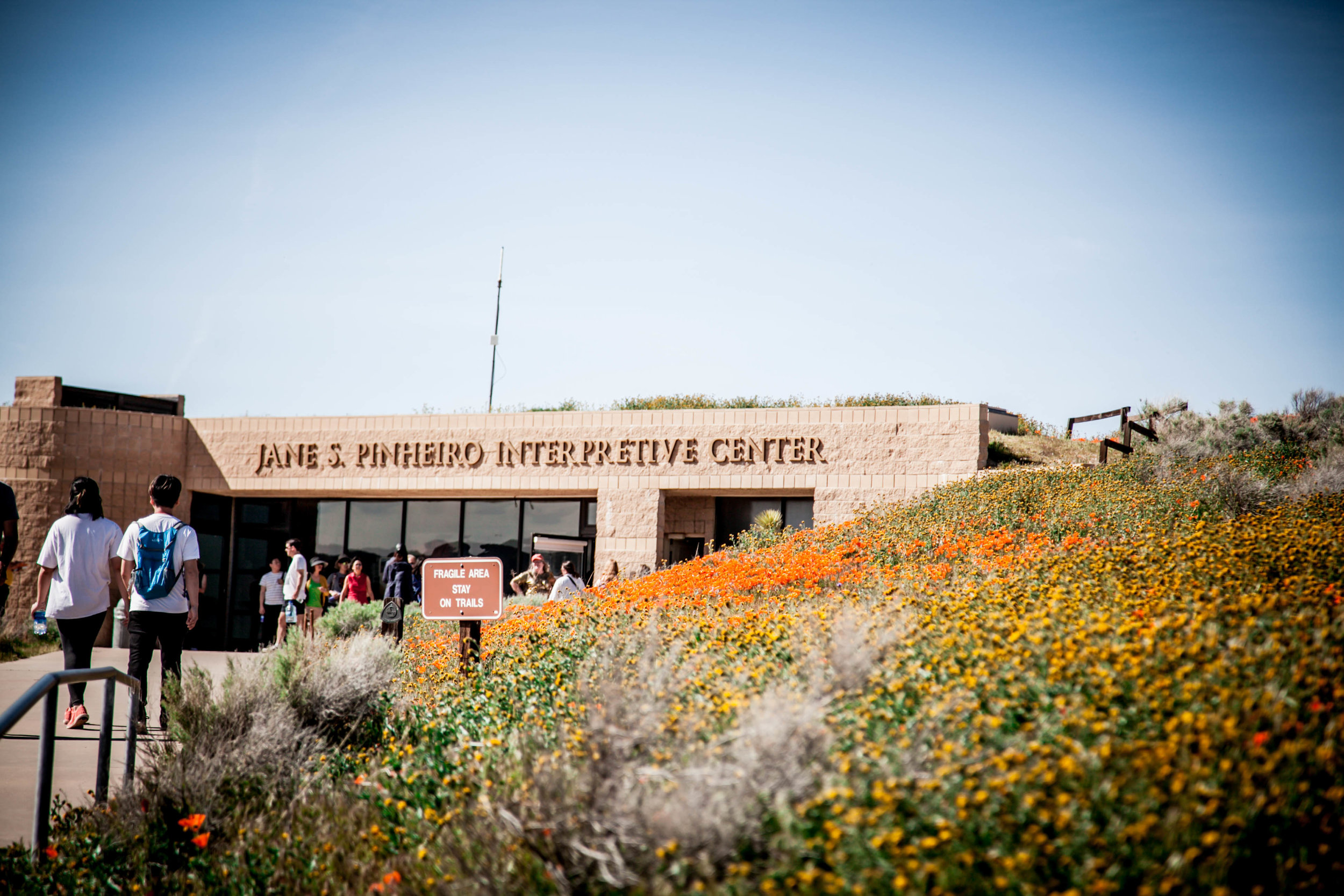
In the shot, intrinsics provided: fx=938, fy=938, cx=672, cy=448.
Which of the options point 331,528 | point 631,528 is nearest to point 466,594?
point 631,528

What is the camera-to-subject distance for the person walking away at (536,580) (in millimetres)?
15453

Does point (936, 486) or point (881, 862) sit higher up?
point (936, 486)

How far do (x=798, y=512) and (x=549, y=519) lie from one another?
16.8ft

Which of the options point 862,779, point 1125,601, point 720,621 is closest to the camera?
point 862,779

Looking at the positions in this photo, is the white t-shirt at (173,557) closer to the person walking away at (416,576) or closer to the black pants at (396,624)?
the black pants at (396,624)

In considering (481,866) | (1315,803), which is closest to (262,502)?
(481,866)

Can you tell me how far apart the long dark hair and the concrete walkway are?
1.35m

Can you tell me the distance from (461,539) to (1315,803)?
17.9 meters

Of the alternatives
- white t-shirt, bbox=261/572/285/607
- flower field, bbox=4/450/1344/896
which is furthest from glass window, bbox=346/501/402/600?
flower field, bbox=4/450/1344/896

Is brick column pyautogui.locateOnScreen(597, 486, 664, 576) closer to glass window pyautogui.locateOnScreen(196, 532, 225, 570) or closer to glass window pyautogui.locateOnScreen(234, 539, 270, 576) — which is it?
glass window pyautogui.locateOnScreen(234, 539, 270, 576)

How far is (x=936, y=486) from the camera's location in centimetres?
1577

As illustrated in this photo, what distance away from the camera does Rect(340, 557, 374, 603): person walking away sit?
15.2 metres

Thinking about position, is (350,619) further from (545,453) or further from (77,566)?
(77,566)

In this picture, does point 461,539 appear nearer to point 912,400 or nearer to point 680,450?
point 680,450
